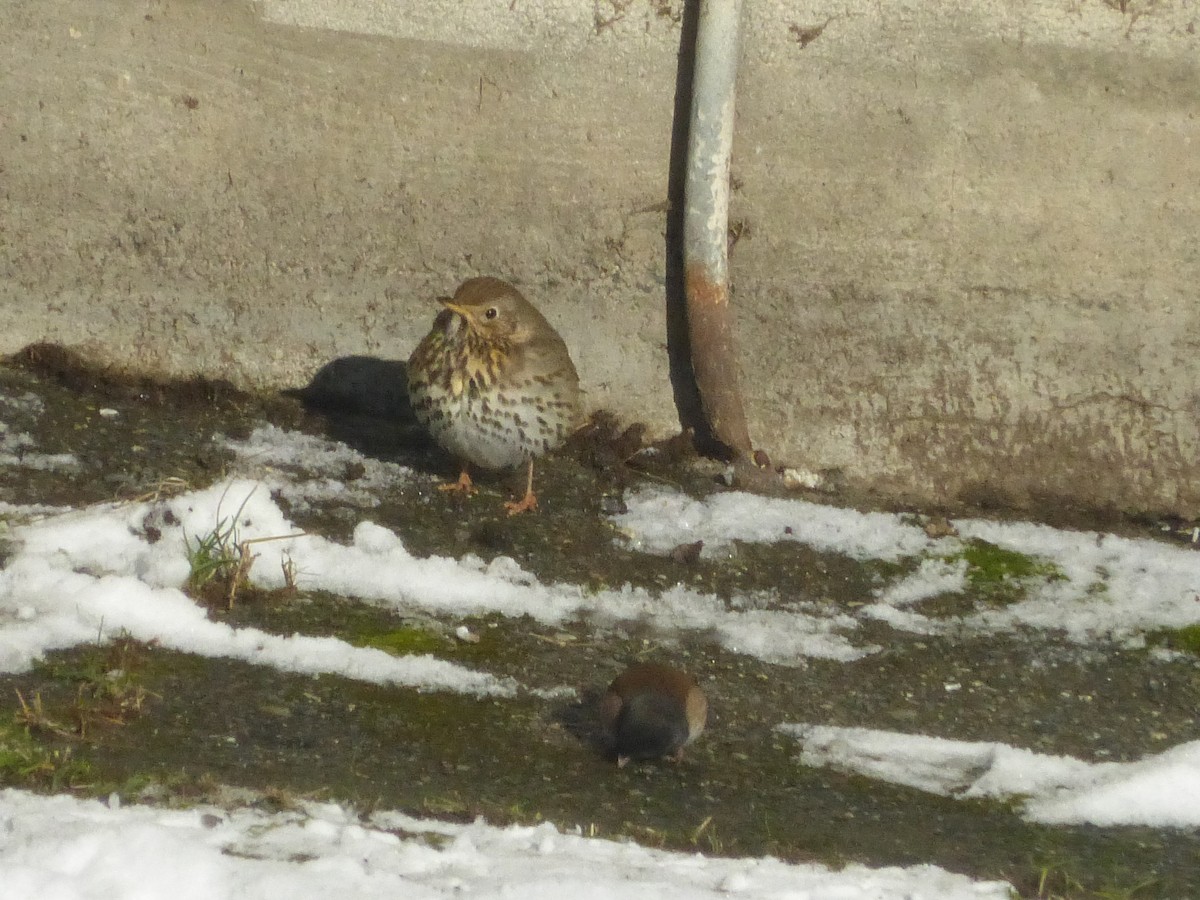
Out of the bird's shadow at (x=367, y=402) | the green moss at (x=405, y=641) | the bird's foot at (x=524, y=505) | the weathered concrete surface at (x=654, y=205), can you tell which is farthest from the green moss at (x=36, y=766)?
the weathered concrete surface at (x=654, y=205)

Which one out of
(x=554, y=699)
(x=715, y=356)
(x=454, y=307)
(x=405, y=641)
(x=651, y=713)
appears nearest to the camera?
(x=651, y=713)

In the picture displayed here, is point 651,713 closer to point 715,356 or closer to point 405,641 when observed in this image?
point 405,641

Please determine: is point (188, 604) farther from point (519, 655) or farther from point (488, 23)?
point (488, 23)

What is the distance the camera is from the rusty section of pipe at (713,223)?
191 inches

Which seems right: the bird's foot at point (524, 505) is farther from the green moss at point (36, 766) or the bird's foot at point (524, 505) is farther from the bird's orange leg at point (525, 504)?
the green moss at point (36, 766)

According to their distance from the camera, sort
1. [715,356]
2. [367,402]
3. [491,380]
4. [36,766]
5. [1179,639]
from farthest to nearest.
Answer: [367,402] < [715,356] < [491,380] < [1179,639] < [36,766]

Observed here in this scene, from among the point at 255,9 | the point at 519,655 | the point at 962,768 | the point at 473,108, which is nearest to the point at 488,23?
the point at 473,108

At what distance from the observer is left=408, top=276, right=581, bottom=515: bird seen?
4.92 metres

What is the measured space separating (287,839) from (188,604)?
4.04ft

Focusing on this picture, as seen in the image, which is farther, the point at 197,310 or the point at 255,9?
the point at 197,310

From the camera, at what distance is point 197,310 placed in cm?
540

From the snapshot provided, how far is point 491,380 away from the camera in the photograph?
16.4 ft

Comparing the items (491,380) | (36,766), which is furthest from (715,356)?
(36,766)

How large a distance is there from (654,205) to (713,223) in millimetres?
259
